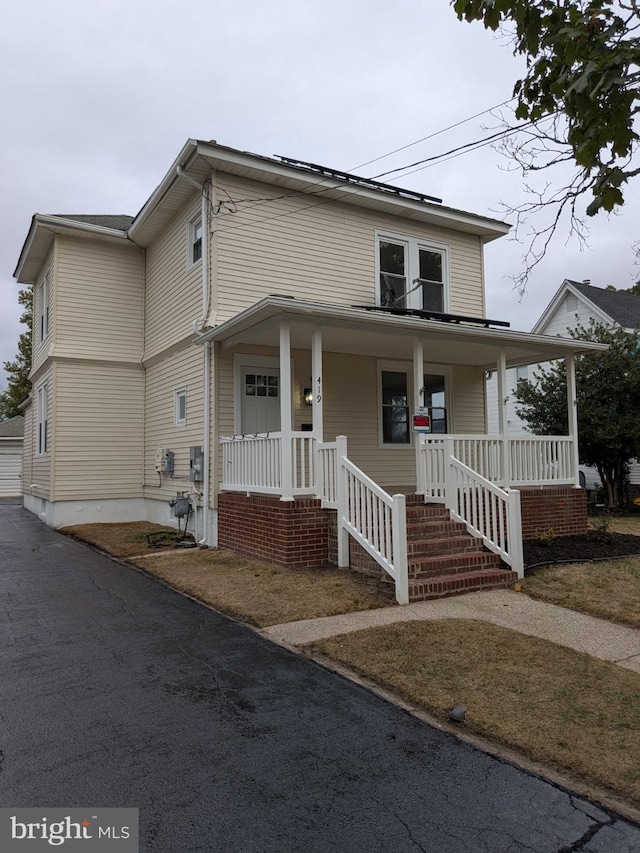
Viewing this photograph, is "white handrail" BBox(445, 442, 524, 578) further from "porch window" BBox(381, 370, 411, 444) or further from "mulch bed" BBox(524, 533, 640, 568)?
"porch window" BBox(381, 370, 411, 444)

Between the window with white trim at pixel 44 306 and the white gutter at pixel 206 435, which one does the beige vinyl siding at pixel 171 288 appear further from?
the window with white trim at pixel 44 306

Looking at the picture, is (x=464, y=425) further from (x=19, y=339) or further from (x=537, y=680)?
(x=19, y=339)

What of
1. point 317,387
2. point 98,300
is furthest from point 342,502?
point 98,300

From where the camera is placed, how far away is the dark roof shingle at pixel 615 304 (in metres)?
22.8

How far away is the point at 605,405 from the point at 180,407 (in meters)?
11.2

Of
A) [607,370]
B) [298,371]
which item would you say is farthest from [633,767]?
[607,370]

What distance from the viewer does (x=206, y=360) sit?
1055 centimetres

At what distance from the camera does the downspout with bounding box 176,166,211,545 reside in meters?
10.4

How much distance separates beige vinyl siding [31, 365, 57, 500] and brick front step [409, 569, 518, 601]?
9623 millimetres

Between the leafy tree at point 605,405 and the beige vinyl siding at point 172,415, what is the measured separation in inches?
405

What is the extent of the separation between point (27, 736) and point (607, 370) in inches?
635

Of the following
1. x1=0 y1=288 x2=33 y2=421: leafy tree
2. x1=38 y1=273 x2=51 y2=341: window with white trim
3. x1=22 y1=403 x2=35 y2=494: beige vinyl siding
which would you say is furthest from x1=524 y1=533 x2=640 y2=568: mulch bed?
x1=0 y1=288 x2=33 y2=421: leafy tree

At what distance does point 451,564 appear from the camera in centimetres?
752

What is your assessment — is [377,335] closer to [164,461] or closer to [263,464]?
[263,464]
